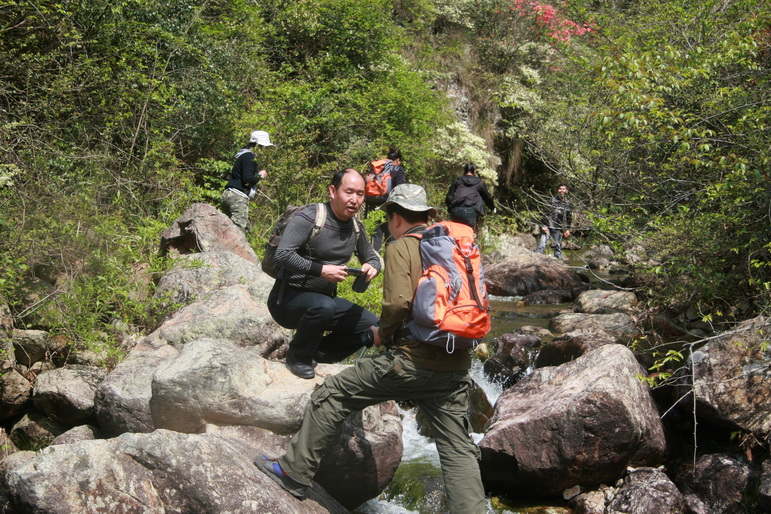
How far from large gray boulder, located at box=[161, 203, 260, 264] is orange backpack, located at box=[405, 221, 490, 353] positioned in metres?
5.04

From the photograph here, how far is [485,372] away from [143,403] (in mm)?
Result: 4965

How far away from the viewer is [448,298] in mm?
3496

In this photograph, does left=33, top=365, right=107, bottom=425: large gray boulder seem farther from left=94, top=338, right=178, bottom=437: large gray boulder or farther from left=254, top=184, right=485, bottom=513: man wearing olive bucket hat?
left=254, top=184, right=485, bottom=513: man wearing olive bucket hat

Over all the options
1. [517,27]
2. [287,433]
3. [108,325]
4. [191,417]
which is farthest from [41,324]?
[517,27]

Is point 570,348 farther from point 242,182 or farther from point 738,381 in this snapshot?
point 242,182

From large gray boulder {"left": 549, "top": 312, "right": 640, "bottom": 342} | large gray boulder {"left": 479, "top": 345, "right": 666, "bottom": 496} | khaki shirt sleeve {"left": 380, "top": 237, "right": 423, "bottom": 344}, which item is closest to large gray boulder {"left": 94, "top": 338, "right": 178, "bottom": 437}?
khaki shirt sleeve {"left": 380, "top": 237, "right": 423, "bottom": 344}

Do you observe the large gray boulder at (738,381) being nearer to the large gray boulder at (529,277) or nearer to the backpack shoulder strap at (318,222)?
the backpack shoulder strap at (318,222)

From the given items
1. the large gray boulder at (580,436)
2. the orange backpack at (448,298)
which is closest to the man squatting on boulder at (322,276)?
the orange backpack at (448,298)

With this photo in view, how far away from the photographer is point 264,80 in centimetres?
1197

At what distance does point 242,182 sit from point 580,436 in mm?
5917

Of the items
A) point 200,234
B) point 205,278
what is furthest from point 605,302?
point 205,278

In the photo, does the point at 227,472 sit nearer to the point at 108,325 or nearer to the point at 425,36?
the point at 108,325

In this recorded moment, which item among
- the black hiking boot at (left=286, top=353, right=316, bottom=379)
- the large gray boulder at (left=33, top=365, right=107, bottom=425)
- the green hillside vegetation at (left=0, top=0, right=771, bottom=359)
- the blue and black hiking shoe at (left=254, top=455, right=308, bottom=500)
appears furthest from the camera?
the green hillside vegetation at (left=0, top=0, right=771, bottom=359)

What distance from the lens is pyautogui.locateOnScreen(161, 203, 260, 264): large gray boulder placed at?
8111 mm
